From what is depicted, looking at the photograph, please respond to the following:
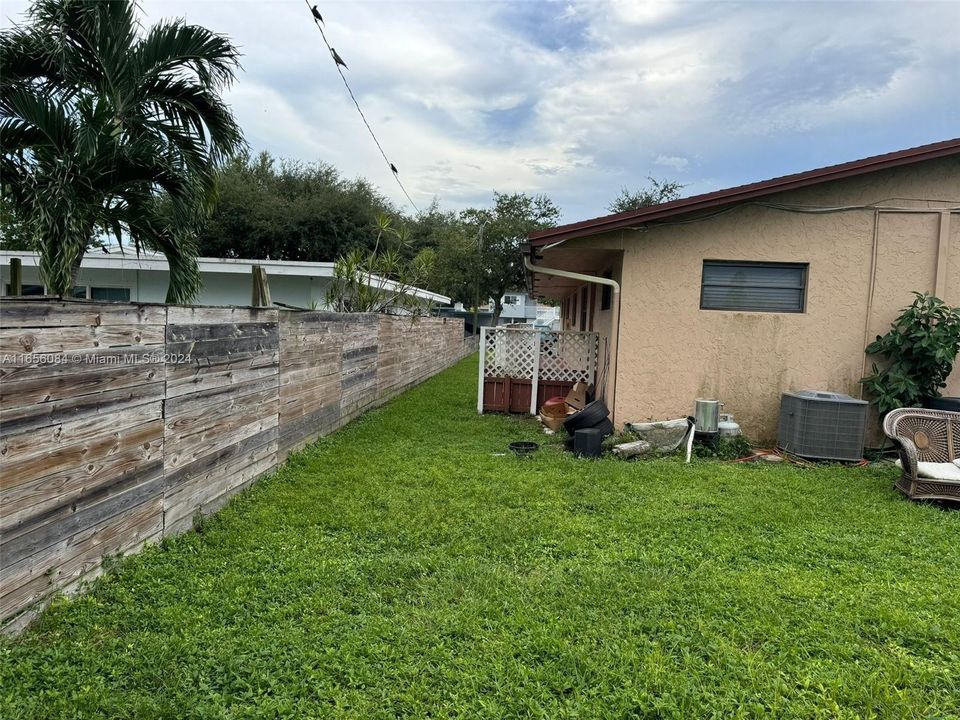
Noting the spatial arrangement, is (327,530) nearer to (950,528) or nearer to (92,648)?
(92,648)

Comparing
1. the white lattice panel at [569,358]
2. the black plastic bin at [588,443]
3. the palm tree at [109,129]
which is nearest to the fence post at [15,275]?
the palm tree at [109,129]

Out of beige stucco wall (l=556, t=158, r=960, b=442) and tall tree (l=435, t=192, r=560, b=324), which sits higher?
tall tree (l=435, t=192, r=560, b=324)

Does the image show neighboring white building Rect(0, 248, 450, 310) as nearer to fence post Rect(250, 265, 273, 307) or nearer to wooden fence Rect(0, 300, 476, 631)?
fence post Rect(250, 265, 273, 307)

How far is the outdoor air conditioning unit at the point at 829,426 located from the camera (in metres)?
6.50

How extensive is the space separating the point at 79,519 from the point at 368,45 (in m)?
8.11

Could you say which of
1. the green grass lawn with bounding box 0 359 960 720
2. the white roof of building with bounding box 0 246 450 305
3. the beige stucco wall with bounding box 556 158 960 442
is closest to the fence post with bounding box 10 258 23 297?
the green grass lawn with bounding box 0 359 960 720

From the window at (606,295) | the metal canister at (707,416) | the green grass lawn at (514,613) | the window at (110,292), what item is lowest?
the green grass lawn at (514,613)

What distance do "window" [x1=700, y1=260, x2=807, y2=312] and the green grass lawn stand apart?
3003 millimetres

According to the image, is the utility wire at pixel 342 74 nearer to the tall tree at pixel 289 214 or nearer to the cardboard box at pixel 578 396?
the cardboard box at pixel 578 396

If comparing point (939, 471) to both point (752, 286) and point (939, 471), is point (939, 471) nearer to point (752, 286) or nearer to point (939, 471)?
point (939, 471)

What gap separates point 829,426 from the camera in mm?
6531

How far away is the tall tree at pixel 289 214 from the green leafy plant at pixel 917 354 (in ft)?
61.9

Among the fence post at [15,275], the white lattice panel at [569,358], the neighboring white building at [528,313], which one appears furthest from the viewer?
the neighboring white building at [528,313]

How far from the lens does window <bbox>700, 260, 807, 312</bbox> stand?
24.0ft
